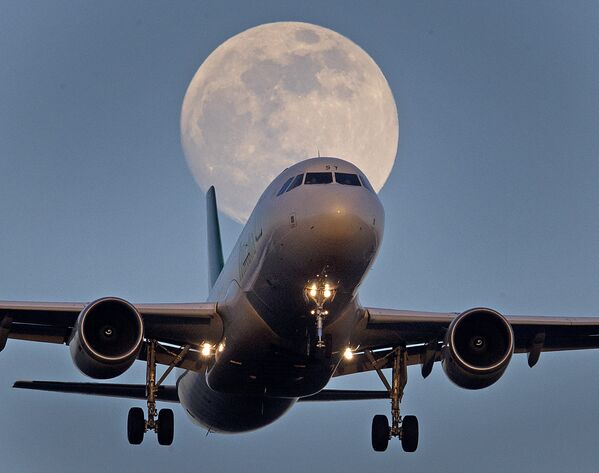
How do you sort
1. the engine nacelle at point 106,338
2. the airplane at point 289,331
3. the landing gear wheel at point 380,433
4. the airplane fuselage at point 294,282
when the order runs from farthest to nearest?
1. the landing gear wheel at point 380,433
2. the engine nacelle at point 106,338
3. the airplane at point 289,331
4. the airplane fuselage at point 294,282

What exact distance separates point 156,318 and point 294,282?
583 cm

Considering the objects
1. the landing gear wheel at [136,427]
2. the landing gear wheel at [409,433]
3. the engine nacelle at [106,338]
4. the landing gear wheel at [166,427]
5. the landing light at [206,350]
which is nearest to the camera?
the engine nacelle at [106,338]

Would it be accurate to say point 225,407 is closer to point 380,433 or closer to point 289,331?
point 380,433

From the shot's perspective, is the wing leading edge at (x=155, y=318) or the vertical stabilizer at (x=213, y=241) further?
the vertical stabilizer at (x=213, y=241)

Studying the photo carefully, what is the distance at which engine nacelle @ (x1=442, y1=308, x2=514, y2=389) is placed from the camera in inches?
1388

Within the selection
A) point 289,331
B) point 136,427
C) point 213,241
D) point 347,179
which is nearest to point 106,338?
point 136,427

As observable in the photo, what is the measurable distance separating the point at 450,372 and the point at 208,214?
25.9m

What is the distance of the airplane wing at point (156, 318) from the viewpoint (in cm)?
3538

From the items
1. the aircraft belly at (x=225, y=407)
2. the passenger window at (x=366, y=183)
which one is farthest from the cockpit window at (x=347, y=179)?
the aircraft belly at (x=225, y=407)

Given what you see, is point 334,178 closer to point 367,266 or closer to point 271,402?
point 367,266

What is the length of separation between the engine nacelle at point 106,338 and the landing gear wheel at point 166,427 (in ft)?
15.6

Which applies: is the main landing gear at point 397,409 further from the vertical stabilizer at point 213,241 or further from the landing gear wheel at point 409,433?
the vertical stabilizer at point 213,241

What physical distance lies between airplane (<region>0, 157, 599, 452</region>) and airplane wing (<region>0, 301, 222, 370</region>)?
0.04m

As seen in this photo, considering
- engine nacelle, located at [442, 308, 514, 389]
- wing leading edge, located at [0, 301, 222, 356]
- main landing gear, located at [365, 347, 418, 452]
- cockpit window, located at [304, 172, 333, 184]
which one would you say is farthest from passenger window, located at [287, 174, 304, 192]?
main landing gear, located at [365, 347, 418, 452]
